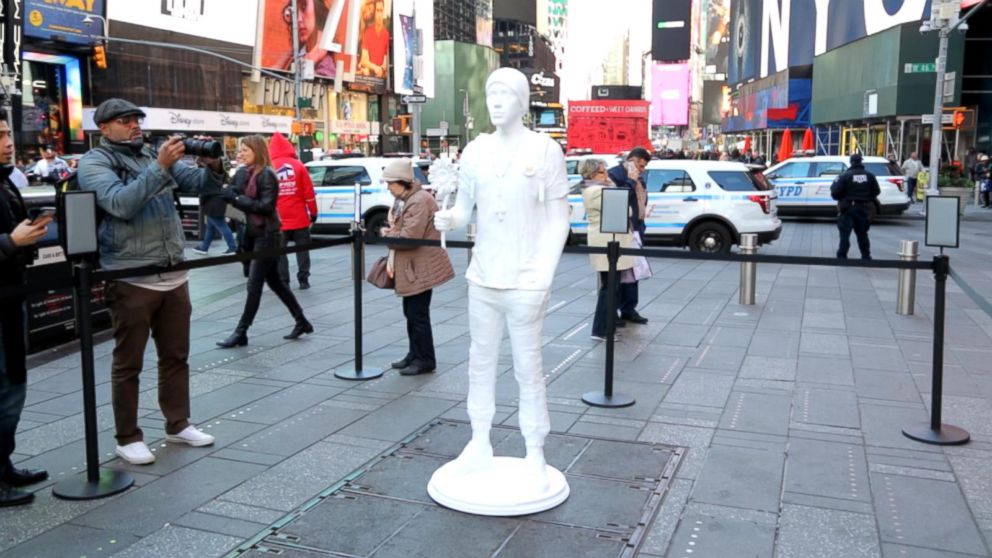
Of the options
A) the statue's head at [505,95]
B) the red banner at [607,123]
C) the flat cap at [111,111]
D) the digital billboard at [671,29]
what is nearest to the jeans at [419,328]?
the flat cap at [111,111]

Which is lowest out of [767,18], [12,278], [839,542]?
[839,542]

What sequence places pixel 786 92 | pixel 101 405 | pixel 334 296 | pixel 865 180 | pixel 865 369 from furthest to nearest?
pixel 786 92 → pixel 865 180 → pixel 334 296 → pixel 865 369 → pixel 101 405

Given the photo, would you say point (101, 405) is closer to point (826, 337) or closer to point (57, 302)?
point (57, 302)

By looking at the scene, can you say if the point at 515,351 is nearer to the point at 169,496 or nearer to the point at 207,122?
the point at 169,496

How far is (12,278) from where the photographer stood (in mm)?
4609

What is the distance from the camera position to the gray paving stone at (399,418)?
18.9ft

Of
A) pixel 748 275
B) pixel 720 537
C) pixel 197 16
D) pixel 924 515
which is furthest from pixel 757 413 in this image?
pixel 197 16

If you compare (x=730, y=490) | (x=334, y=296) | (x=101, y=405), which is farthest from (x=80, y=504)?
(x=334, y=296)

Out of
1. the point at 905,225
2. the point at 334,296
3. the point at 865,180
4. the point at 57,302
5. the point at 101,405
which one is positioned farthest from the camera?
the point at 905,225

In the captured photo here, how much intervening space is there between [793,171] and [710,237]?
8.08 m

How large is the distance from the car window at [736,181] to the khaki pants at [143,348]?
1197 centimetres

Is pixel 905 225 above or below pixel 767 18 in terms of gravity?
below

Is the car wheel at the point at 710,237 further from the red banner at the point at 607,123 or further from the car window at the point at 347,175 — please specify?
the red banner at the point at 607,123

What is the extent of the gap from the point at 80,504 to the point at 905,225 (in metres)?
22.0
